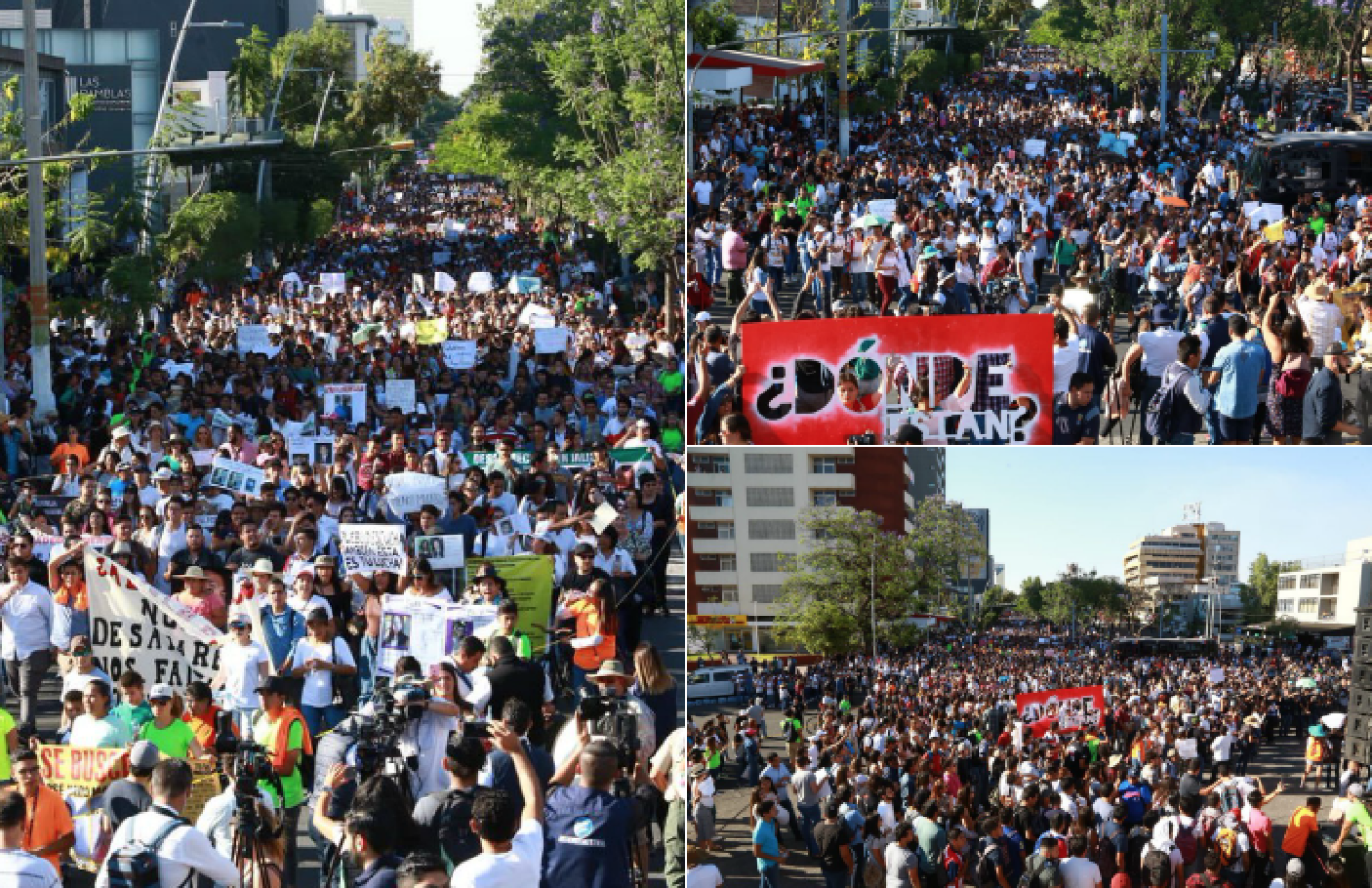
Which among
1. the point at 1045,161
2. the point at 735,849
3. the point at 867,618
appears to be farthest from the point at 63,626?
the point at 1045,161

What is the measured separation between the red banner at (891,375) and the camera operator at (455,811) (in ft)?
7.27

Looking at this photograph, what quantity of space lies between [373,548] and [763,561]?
213 inches

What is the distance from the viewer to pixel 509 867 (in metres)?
6.28

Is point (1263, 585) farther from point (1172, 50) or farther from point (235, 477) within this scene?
point (1172, 50)

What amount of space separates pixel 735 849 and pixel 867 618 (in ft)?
8.23

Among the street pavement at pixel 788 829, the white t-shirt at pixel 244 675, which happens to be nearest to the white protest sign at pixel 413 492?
the street pavement at pixel 788 829

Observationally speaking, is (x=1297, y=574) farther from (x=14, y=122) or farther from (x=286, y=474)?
(x=14, y=122)

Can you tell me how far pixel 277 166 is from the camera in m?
58.0

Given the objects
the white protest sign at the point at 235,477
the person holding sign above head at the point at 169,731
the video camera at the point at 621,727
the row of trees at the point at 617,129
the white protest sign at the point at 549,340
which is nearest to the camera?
the video camera at the point at 621,727

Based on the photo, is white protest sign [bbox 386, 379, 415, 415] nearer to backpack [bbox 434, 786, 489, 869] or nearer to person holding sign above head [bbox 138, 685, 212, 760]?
person holding sign above head [bbox 138, 685, 212, 760]

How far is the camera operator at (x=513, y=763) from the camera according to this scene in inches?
294

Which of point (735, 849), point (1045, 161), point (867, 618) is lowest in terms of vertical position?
point (735, 849)

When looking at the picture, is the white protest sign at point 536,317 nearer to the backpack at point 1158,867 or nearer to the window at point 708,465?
the backpack at point 1158,867

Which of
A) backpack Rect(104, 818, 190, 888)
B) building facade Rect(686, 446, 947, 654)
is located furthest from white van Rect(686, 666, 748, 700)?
backpack Rect(104, 818, 190, 888)
